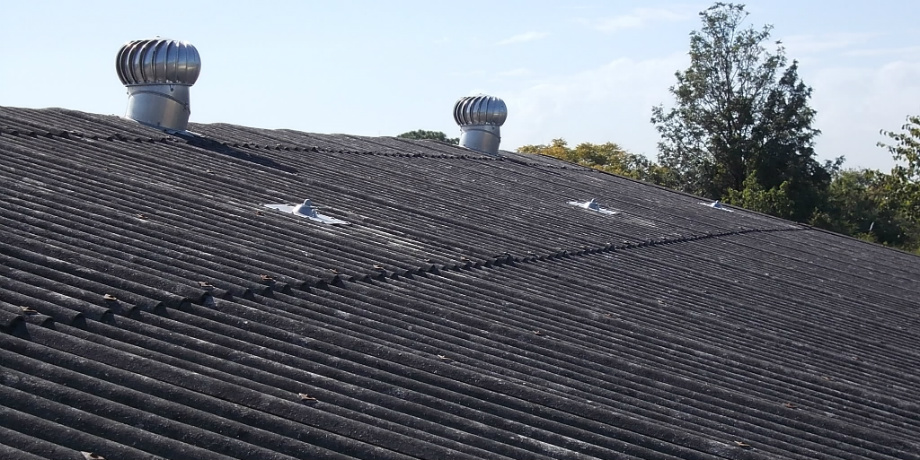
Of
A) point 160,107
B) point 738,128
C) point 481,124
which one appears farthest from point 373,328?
point 738,128

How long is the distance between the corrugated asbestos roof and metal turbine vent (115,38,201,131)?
81cm

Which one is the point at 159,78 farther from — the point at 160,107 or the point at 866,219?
the point at 866,219

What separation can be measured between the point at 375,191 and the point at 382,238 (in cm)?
288

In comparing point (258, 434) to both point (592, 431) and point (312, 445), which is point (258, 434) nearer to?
point (312, 445)

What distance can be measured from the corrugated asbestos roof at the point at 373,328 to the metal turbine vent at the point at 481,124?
7.90 metres

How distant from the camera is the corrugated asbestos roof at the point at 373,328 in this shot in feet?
14.2

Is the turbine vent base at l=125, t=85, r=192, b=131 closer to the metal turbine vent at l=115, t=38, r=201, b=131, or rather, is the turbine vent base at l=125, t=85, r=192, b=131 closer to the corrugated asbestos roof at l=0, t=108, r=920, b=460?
the metal turbine vent at l=115, t=38, r=201, b=131

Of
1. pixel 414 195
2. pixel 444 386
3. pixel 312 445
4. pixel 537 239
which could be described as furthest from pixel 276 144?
pixel 312 445

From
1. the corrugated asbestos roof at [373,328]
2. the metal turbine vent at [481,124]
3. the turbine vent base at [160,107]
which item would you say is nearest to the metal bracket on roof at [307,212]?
the corrugated asbestos roof at [373,328]

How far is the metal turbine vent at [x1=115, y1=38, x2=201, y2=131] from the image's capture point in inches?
510

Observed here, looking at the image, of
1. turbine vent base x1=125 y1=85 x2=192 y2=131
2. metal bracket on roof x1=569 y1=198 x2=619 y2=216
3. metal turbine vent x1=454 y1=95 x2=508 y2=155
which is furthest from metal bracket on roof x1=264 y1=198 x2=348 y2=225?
metal turbine vent x1=454 y1=95 x2=508 y2=155

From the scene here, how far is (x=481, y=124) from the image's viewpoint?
68.5 feet

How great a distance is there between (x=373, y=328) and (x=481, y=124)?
49.4 ft

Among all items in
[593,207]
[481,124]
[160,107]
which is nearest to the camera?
[160,107]
